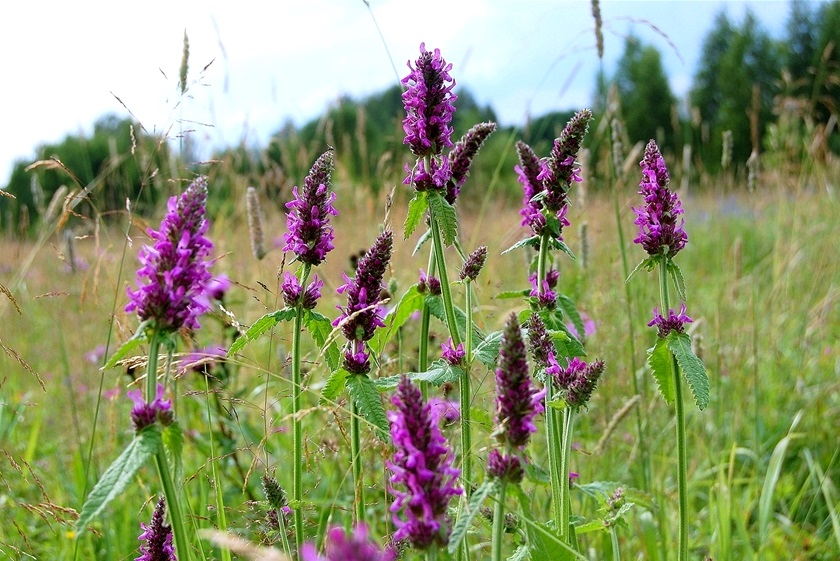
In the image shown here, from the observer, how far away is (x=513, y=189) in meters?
10.3

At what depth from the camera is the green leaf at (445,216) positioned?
161 centimetres

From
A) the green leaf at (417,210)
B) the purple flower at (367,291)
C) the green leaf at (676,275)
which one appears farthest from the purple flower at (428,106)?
the green leaf at (676,275)

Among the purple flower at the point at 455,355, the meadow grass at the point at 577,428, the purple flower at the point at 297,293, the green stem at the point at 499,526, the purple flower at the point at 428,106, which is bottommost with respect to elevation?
the meadow grass at the point at 577,428

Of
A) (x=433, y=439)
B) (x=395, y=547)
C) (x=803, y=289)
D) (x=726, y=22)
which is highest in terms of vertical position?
(x=726, y=22)

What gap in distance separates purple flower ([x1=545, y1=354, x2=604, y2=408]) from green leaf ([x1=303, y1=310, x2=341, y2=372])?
1.71ft

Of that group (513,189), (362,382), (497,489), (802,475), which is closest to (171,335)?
(362,382)

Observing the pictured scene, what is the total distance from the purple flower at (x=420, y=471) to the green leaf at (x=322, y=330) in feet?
Result: 2.09

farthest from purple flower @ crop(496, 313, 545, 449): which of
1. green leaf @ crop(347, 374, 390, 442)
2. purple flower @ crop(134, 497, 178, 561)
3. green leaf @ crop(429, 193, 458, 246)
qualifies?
purple flower @ crop(134, 497, 178, 561)

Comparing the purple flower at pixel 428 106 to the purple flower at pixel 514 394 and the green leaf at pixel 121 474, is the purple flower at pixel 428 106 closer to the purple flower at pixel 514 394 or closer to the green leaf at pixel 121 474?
the purple flower at pixel 514 394

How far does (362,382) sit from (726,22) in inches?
2322

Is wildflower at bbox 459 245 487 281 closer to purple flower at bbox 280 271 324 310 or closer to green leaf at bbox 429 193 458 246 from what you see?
green leaf at bbox 429 193 458 246

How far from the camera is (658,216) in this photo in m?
1.70

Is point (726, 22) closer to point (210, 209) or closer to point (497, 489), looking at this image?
point (210, 209)

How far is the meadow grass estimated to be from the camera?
2.46m
